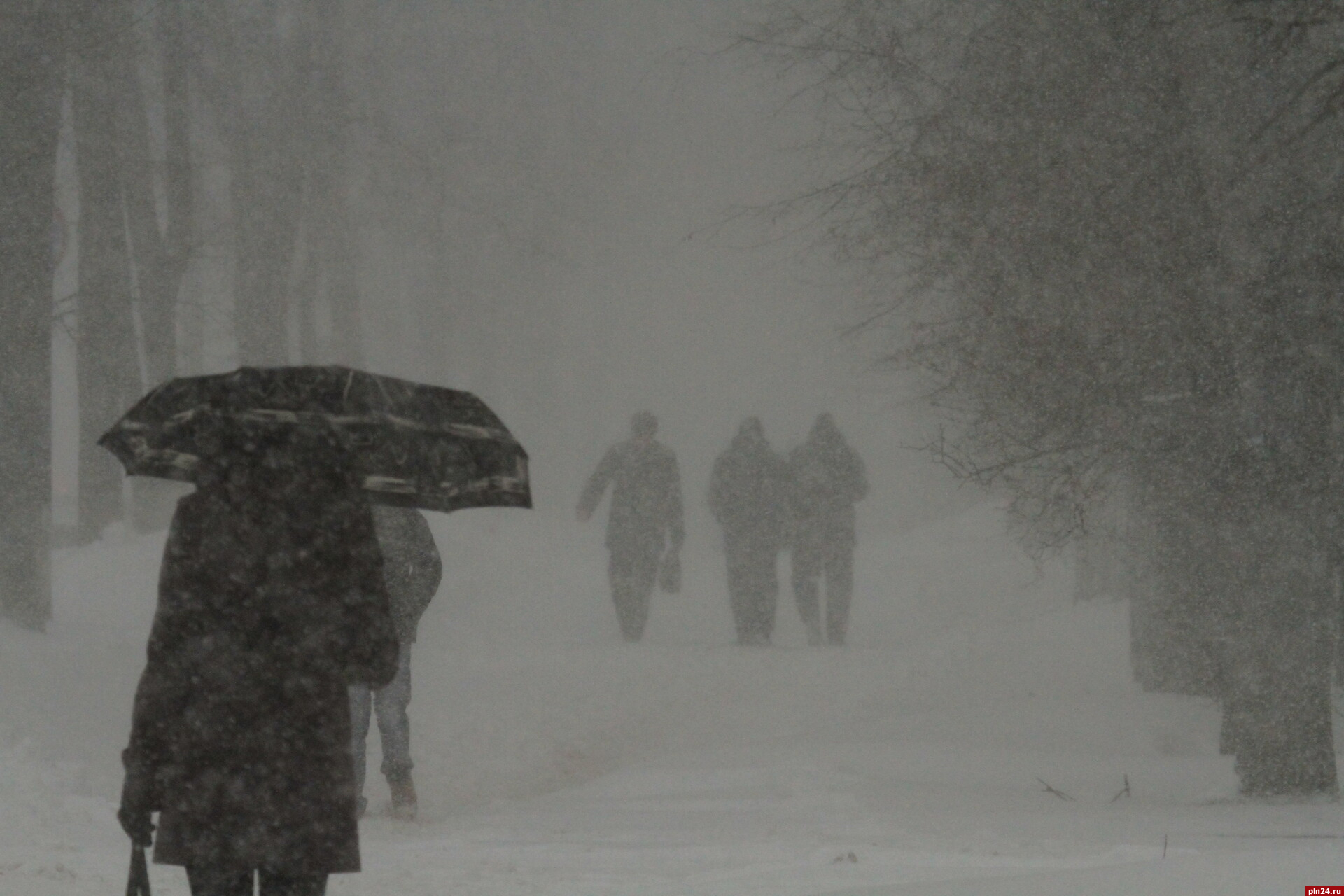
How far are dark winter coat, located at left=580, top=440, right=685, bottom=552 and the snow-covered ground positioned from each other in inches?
40.9

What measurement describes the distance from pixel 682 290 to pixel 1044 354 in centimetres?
6561

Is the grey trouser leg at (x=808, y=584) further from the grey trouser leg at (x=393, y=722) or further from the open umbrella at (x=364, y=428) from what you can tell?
the open umbrella at (x=364, y=428)

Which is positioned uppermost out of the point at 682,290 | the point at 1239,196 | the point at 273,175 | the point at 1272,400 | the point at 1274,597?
the point at 682,290

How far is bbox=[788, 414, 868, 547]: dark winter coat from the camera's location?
17.0 m

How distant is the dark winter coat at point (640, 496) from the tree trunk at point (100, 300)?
6417 mm

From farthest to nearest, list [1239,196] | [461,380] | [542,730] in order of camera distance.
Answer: [461,380]
[542,730]
[1239,196]

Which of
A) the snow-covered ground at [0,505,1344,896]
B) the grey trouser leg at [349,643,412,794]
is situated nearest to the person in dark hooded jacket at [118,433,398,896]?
the snow-covered ground at [0,505,1344,896]

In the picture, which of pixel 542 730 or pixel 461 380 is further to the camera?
pixel 461 380

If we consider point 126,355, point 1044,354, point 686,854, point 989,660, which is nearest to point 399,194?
point 126,355

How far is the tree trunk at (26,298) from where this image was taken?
12562mm

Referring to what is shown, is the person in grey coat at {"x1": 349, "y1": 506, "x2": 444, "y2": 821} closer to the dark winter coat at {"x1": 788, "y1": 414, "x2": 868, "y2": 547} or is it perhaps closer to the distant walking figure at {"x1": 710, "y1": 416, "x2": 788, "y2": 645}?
the distant walking figure at {"x1": 710, "y1": 416, "x2": 788, "y2": 645}

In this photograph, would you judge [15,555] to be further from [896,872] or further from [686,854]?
[896,872]

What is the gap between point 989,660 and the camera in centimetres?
1563

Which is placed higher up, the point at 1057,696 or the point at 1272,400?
the point at 1272,400
